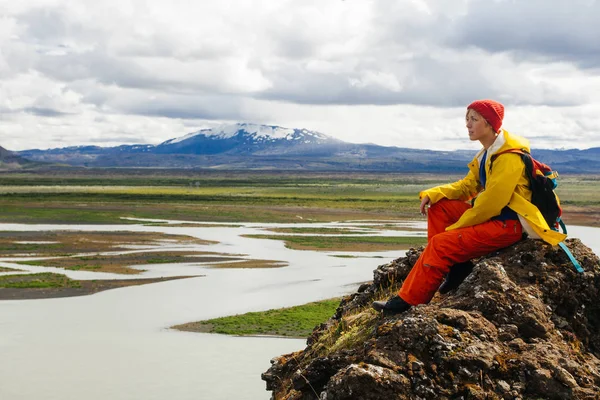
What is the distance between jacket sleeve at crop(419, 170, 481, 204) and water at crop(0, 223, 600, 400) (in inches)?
473

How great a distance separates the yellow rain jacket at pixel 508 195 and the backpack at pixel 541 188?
46 mm

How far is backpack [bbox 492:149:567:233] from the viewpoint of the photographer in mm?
7512

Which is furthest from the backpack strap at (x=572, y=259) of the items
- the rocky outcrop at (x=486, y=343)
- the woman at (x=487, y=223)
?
the woman at (x=487, y=223)

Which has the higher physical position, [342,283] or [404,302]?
[404,302]

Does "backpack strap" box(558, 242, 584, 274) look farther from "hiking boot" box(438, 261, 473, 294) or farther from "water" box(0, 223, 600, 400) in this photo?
"water" box(0, 223, 600, 400)

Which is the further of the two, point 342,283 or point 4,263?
point 4,263

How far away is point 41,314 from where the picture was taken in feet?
102

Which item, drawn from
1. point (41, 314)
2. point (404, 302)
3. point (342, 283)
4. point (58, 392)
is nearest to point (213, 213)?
point (342, 283)

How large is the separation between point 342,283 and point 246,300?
6.56 meters

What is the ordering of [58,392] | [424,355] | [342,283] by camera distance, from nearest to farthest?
[424,355], [58,392], [342,283]

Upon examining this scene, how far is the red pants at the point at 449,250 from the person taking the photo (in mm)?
7523

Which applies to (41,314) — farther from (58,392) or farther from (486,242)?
(486,242)

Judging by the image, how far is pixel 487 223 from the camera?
760 centimetres

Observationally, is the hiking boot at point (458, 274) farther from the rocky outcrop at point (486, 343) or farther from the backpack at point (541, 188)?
the backpack at point (541, 188)
